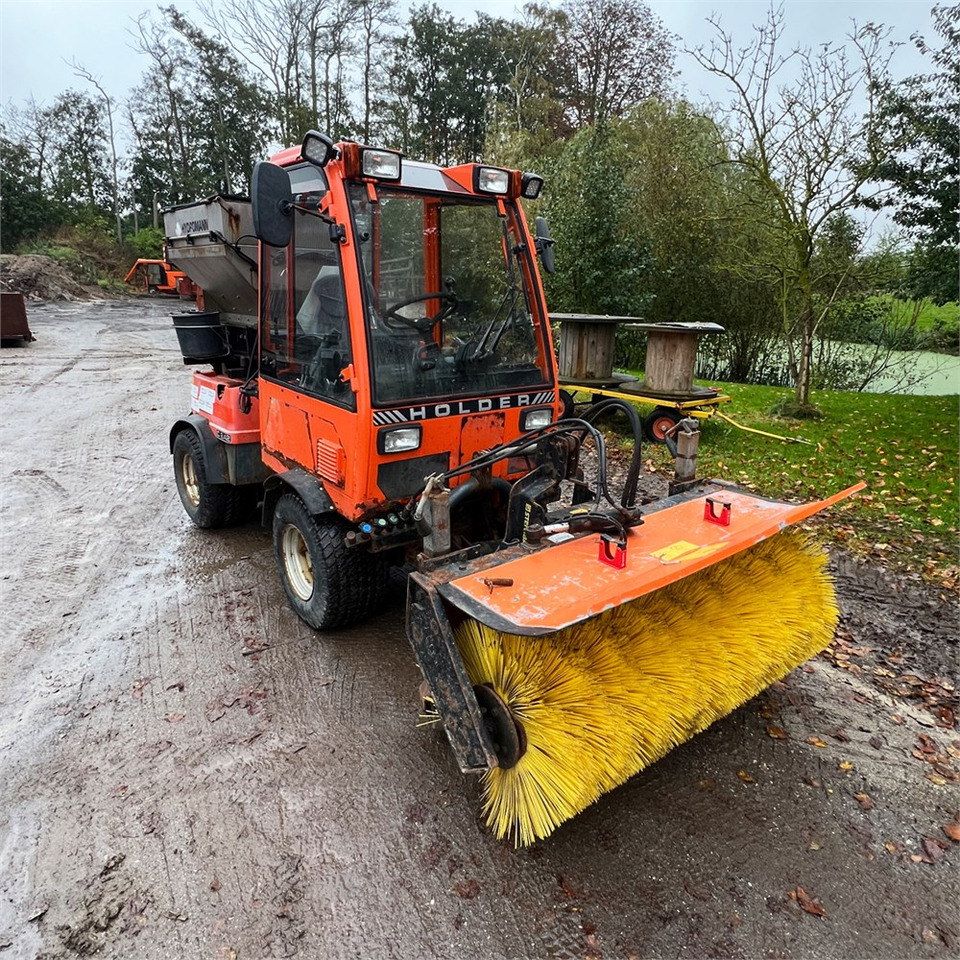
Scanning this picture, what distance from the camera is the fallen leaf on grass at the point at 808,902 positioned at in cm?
215

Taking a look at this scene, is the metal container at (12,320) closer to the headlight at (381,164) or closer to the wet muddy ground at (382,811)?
the wet muddy ground at (382,811)

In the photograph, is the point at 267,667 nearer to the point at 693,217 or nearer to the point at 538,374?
the point at 538,374

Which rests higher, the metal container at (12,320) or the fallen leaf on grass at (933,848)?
the metal container at (12,320)

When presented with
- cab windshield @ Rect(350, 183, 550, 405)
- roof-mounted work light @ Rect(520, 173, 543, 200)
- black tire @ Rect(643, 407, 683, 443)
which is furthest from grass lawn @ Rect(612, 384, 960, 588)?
roof-mounted work light @ Rect(520, 173, 543, 200)

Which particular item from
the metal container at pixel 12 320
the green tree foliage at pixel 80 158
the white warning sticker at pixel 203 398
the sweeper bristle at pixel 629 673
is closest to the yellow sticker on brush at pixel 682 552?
the sweeper bristle at pixel 629 673

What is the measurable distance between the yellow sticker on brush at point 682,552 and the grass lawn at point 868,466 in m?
2.90

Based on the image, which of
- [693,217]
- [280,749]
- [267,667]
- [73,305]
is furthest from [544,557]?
[73,305]

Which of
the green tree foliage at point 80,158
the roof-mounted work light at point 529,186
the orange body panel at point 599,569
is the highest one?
the green tree foliage at point 80,158

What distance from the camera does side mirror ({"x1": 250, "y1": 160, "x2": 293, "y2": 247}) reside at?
280 centimetres

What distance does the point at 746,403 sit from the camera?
9.61 meters

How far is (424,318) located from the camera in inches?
131

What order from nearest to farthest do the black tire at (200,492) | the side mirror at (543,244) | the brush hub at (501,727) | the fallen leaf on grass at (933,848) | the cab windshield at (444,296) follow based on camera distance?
the brush hub at (501,727) < the fallen leaf on grass at (933,848) < the cab windshield at (444,296) < the side mirror at (543,244) < the black tire at (200,492)

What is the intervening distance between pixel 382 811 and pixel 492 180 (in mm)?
2958

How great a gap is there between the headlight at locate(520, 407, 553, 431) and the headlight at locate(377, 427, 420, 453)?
0.68 meters
